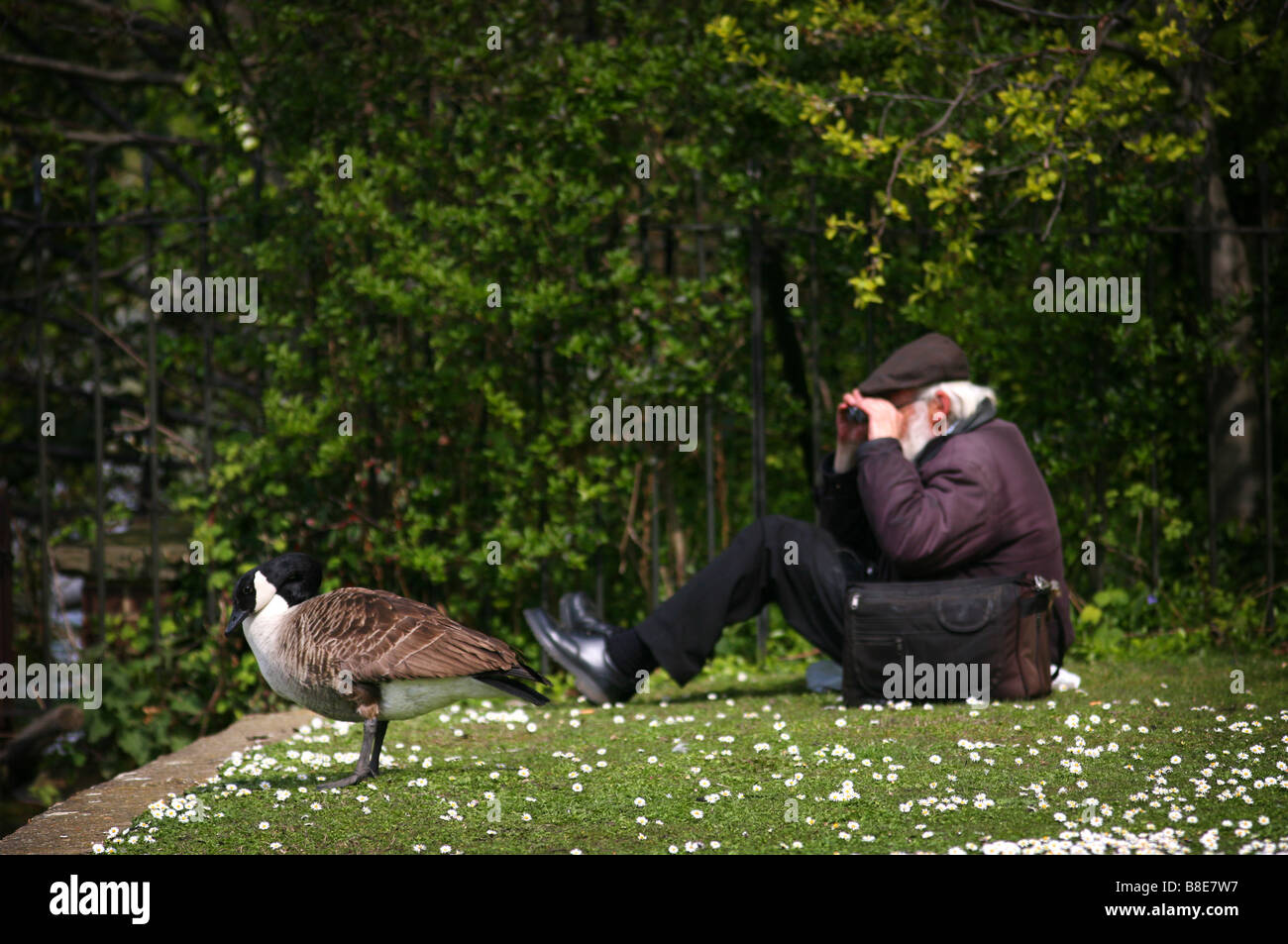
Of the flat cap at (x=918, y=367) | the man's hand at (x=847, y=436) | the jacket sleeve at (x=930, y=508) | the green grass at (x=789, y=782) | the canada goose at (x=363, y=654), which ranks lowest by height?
the green grass at (x=789, y=782)

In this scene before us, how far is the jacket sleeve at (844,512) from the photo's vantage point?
5891 millimetres

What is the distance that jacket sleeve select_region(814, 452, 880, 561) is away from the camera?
19.3 feet

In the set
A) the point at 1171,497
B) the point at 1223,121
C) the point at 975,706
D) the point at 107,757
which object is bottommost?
the point at 107,757

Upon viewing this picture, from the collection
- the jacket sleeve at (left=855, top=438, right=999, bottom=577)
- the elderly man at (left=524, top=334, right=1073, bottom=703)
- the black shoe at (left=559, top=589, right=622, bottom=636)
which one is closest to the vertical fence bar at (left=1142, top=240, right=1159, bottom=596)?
the elderly man at (left=524, top=334, right=1073, bottom=703)

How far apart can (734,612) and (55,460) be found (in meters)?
5.84

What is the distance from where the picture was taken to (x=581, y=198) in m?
6.98

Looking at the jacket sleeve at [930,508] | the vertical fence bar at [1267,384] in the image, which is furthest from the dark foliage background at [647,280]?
the jacket sleeve at [930,508]

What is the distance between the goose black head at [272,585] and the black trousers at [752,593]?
192 centimetres

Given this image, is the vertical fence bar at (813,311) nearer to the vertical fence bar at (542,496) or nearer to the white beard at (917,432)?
the white beard at (917,432)

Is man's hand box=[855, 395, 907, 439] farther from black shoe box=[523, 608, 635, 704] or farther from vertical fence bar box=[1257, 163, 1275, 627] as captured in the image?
vertical fence bar box=[1257, 163, 1275, 627]

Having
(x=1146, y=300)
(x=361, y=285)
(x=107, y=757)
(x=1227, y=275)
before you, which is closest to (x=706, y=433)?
(x=361, y=285)

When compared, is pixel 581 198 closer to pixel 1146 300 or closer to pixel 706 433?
pixel 706 433

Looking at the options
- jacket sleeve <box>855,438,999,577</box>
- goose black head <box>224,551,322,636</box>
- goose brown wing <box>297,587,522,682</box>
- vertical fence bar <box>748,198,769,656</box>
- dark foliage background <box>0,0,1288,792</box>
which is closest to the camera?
goose brown wing <box>297,587,522,682</box>

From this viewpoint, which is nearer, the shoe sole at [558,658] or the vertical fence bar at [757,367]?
the shoe sole at [558,658]
